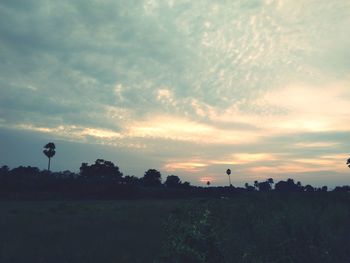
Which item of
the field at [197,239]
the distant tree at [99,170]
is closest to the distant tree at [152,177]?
the distant tree at [99,170]

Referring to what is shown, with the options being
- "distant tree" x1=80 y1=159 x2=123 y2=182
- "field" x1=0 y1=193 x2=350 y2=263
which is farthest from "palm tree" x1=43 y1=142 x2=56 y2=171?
"field" x1=0 y1=193 x2=350 y2=263

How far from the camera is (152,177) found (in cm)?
13525

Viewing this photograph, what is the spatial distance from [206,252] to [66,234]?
619 inches

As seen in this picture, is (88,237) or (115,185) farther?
(115,185)

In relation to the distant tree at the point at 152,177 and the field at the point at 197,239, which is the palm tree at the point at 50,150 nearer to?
the distant tree at the point at 152,177

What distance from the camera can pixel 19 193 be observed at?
6756cm

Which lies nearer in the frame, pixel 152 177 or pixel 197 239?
pixel 197 239

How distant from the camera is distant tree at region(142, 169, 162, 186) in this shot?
130125 millimetres

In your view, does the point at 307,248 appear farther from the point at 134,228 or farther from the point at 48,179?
the point at 48,179

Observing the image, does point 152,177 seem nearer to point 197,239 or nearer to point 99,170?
point 99,170

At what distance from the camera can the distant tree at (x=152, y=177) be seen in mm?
130125

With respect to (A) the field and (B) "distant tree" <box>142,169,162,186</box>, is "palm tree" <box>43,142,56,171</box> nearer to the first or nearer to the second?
(B) "distant tree" <box>142,169,162,186</box>

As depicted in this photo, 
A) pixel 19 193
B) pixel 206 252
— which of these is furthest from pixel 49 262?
pixel 19 193

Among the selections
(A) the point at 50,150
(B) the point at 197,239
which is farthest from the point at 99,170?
(B) the point at 197,239
